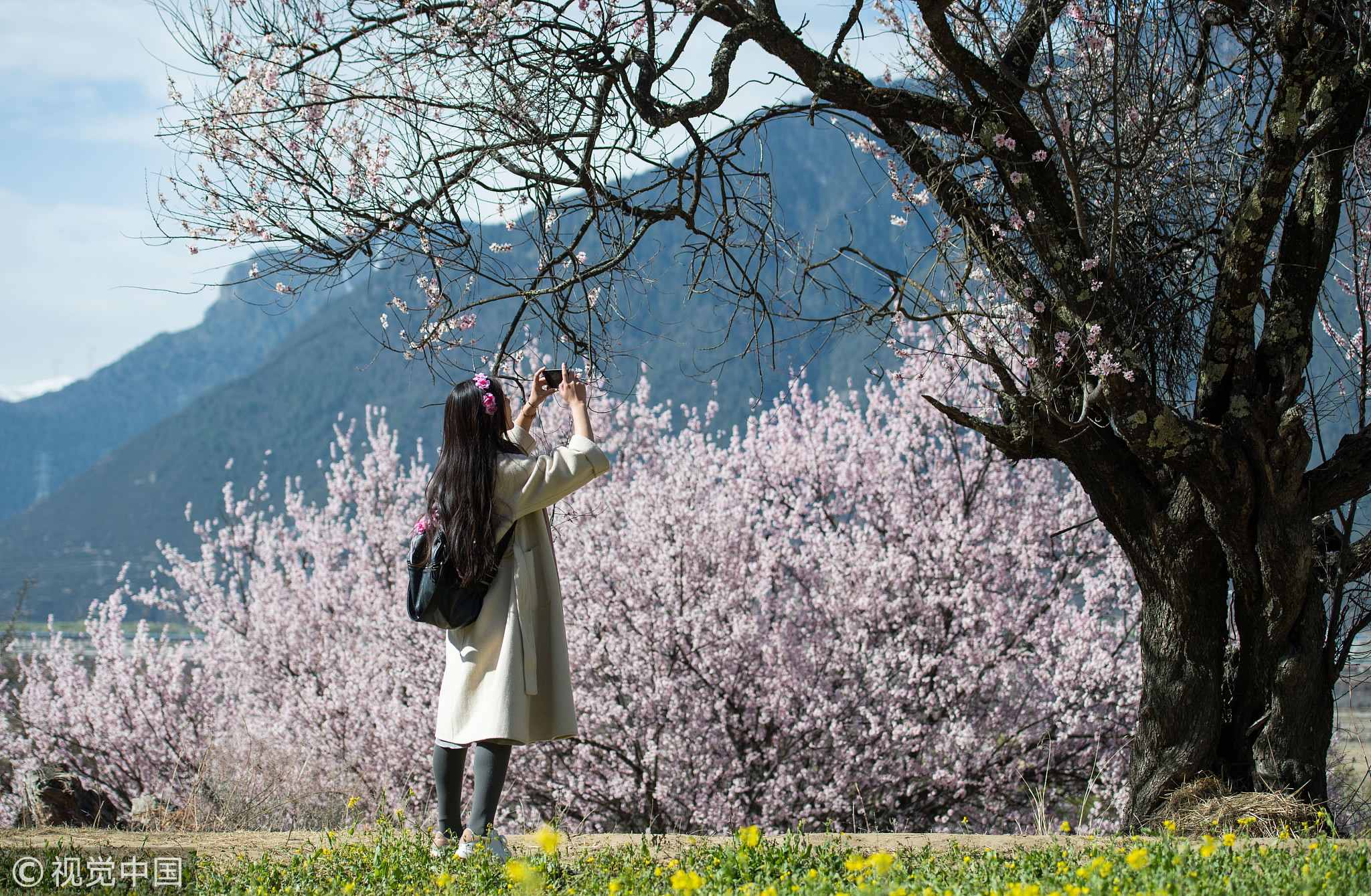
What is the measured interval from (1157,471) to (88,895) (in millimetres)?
4173

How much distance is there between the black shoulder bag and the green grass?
0.72 m

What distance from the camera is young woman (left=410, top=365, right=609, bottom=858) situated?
11.3ft

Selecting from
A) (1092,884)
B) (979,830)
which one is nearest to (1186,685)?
(1092,884)

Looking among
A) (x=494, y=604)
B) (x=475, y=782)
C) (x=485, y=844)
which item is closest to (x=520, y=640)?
(x=494, y=604)

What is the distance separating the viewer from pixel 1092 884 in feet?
8.21

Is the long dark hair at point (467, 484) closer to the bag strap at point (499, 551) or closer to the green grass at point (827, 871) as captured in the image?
the bag strap at point (499, 551)

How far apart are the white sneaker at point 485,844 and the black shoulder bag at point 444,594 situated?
25.4 inches

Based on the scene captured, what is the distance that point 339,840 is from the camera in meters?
4.15

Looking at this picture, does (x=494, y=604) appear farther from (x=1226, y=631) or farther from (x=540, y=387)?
(x=1226, y=631)

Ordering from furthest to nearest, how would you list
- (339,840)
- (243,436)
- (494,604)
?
(243,436), (339,840), (494,604)

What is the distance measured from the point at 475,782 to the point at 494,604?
1.83ft

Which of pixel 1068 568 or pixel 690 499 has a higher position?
pixel 690 499

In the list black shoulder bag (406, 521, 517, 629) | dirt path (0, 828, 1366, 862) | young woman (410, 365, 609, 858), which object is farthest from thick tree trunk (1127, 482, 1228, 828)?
black shoulder bag (406, 521, 517, 629)

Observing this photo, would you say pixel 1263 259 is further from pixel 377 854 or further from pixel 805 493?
pixel 805 493
